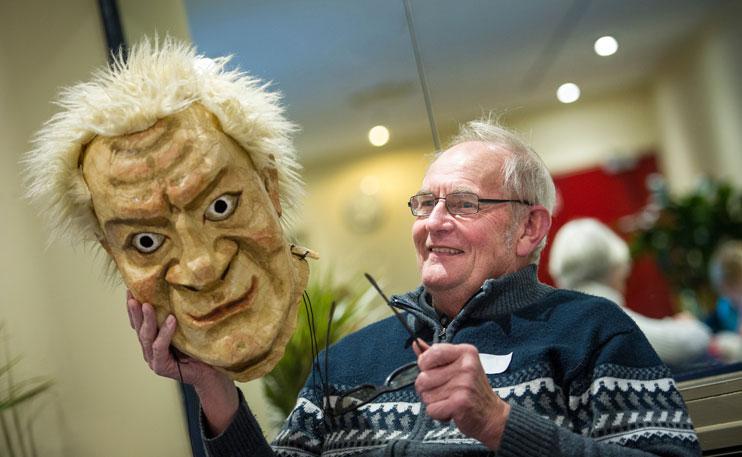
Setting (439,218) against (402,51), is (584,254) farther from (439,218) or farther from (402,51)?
(439,218)

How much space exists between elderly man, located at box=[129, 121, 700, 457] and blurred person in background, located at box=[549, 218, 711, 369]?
0.67m

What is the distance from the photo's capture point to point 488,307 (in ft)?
6.00

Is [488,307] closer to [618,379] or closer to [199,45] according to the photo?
[618,379]

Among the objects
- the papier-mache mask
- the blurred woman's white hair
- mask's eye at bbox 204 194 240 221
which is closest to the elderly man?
the papier-mache mask

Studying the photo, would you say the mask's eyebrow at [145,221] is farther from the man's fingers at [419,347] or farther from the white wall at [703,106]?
the white wall at [703,106]

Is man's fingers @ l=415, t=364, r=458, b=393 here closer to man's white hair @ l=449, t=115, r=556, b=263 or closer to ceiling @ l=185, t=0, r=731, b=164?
man's white hair @ l=449, t=115, r=556, b=263

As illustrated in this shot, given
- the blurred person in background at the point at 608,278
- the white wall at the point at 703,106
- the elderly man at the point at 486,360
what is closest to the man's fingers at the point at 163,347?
the elderly man at the point at 486,360

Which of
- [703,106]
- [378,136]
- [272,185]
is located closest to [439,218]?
[272,185]

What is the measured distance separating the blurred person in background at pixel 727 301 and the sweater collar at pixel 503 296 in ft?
3.03

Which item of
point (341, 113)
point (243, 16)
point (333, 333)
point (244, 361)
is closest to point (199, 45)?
point (243, 16)

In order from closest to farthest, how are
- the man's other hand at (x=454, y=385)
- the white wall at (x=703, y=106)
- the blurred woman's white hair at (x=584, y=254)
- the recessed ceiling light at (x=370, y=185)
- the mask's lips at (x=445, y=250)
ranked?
the man's other hand at (x=454, y=385) < the mask's lips at (x=445, y=250) < the recessed ceiling light at (x=370, y=185) < the blurred woman's white hair at (x=584, y=254) < the white wall at (x=703, y=106)

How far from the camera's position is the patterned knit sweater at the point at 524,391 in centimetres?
159

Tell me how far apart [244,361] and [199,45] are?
133cm

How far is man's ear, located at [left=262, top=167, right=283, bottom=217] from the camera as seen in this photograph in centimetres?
173
